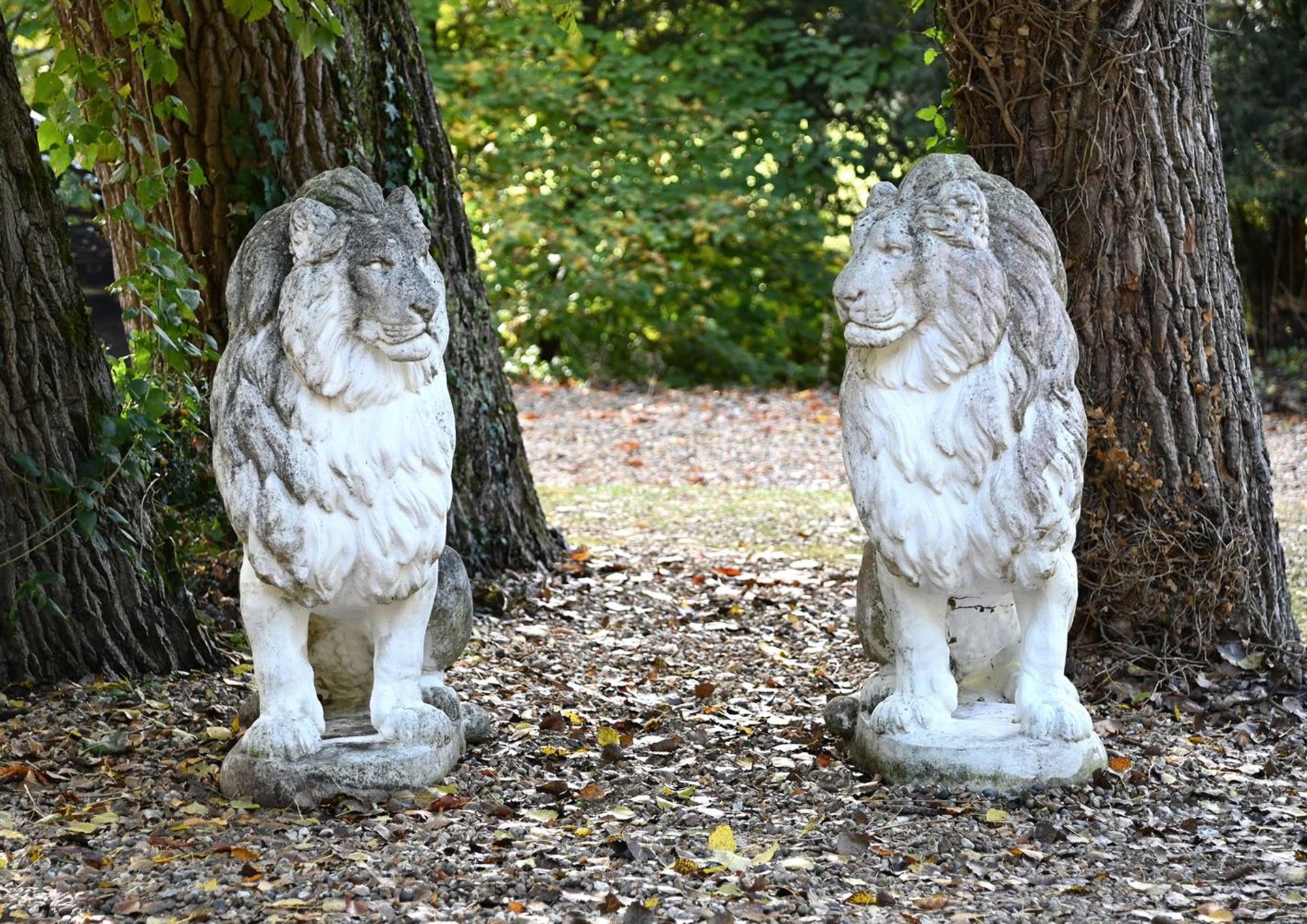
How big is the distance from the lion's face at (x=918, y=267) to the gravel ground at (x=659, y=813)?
1.33 m

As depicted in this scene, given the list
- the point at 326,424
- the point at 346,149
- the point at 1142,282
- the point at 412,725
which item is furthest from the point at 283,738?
the point at 1142,282

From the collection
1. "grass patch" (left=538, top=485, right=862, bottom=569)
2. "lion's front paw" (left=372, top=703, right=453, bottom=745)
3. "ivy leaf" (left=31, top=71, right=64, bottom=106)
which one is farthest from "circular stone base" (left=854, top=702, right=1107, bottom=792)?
"ivy leaf" (left=31, top=71, right=64, bottom=106)

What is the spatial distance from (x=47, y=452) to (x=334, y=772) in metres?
1.68

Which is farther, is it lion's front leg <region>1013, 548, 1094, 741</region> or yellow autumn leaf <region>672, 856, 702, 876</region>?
lion's front leg <region>1013, 548, 1094, 741</region>

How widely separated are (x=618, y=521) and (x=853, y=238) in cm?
512

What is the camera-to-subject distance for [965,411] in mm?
4086

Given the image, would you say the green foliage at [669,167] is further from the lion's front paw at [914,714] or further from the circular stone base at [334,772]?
the circular stone base at [334,772]

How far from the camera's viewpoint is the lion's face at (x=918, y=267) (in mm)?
4035

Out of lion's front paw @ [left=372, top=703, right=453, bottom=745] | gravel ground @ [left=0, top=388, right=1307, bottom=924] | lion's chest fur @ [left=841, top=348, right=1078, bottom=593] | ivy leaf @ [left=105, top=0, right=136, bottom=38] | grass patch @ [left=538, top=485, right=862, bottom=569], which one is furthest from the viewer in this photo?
grass patch @ [left=538, top=485, right=862, bottom=569]

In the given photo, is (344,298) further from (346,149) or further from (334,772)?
(346,149)

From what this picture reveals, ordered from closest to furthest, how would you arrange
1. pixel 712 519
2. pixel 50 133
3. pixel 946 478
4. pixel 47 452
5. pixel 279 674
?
pixel 946 478 < pixel 279 674 < pixel 47 452 < pixel 50 133 < pixel 712 519

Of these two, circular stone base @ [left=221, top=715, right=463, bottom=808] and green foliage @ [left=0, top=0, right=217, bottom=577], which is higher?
green foliage @ [left=0, top=0, right=217, bottom=577]

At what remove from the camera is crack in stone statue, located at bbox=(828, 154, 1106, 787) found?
405cm

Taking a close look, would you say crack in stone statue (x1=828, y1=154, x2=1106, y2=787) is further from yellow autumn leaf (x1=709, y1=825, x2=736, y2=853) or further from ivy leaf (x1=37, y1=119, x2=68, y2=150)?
ivy leaf (x1=37, y1=119, x2=68, y2=150)
